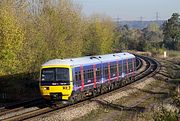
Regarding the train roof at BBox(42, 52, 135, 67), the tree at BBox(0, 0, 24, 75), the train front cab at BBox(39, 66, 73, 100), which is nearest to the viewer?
the train front cab at BBox(39, 66, 73, 100)

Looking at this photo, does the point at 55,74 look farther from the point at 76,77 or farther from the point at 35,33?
the point at 35,33

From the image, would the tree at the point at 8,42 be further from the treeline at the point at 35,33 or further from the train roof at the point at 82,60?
the train roof at the point at 82,60

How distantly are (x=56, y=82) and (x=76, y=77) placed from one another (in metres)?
1.35

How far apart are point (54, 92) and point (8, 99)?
642 centimetres

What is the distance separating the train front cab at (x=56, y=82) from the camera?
22.4 meters

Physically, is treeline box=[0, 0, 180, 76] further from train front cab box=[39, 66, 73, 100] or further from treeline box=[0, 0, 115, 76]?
train front cab box=[39, 66, 73, 100]

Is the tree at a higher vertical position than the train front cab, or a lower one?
higher

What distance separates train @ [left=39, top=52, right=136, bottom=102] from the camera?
22.5 metres

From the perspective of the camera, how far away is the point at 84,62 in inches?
980

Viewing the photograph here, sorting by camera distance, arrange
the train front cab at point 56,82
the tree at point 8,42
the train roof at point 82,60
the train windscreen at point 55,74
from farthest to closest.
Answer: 1. the tree at point 8,42
2. the train roof at point 82,60
3. the train windscreen at point 55,74
4. the train front cab at point 56,82

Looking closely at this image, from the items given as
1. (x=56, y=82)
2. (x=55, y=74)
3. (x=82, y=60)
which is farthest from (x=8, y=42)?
(x=56, y=82)

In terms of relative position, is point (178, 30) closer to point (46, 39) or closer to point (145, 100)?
point (46, 39)

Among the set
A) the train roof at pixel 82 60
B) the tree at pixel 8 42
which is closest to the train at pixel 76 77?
the train roof at pixel 82 60

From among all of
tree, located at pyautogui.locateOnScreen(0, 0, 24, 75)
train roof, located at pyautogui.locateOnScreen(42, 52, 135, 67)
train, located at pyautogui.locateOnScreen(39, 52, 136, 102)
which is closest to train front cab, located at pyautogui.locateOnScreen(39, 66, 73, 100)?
train, located at pyautogui.locateOnScreen(39, 52, 136, 102)
